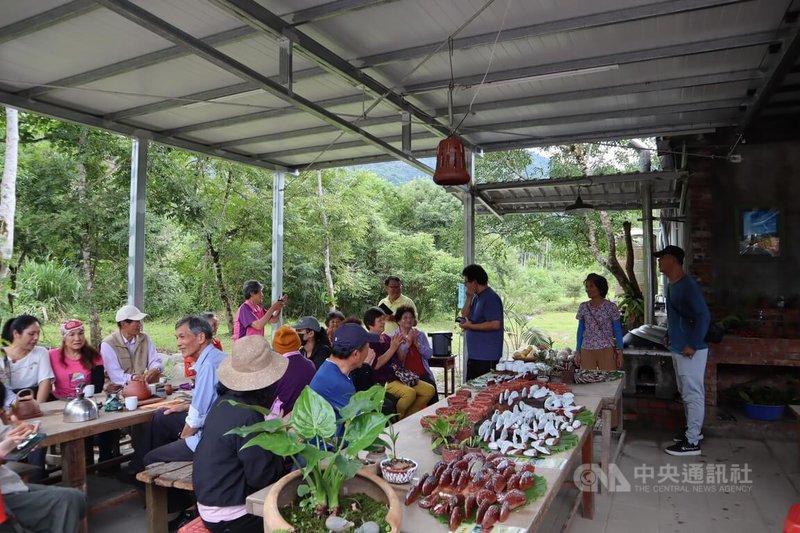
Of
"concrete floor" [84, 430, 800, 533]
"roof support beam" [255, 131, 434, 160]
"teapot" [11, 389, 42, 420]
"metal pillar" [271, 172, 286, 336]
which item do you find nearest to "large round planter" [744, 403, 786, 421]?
"concrete floor" [84, 430, 800, 533]

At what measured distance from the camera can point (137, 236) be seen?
17.9ft

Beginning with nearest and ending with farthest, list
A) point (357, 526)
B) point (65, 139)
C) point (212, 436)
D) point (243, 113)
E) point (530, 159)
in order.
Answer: point (357, 526) < point (212, 436) < point (243, 113) < point (65, 139) < point (530, 159)

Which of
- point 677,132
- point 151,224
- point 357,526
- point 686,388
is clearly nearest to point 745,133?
point 677,132

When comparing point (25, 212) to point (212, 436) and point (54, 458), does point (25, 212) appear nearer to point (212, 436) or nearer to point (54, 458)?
point (54, 458)

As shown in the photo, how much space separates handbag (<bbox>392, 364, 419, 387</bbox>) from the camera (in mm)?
4883

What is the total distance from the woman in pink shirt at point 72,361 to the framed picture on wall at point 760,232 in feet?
21.1

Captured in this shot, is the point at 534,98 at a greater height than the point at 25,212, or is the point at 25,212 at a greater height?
the point at 534,98

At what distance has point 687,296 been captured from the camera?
454cm

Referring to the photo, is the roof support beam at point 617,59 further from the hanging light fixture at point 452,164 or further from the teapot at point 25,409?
the teapot at point 25,409

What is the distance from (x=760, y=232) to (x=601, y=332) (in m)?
2.72

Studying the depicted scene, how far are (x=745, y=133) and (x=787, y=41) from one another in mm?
2773

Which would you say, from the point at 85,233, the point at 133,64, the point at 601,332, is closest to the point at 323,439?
the point at 601,332

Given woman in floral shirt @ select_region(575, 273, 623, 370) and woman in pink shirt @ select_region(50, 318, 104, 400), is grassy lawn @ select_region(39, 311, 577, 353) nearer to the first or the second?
woman in pink shirt @ select_region(50, 318, 104, 400)

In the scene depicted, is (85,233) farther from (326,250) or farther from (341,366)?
(341,366)
